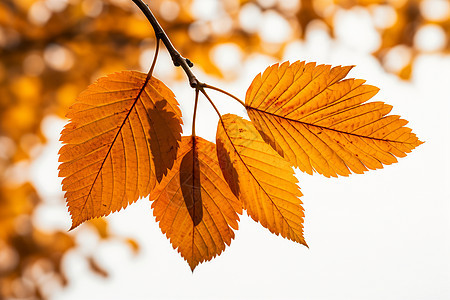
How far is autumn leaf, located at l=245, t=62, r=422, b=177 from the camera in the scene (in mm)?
460

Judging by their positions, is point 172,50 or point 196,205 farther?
point 196,205

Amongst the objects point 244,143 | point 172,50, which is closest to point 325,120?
point 244,143

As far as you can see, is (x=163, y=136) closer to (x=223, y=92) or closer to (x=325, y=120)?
(x=223, y=92)

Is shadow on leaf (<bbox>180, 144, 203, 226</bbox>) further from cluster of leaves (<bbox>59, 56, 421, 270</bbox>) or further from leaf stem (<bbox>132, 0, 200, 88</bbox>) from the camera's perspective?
leaf stem (<bbox>132, 0, 200, 88</bbox>)

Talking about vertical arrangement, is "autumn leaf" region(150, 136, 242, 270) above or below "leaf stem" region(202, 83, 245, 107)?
below

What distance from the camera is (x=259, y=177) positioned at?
1.56ft

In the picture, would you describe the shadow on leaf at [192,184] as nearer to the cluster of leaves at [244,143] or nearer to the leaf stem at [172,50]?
the cluster of leaves at [244,143]

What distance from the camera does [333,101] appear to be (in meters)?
0.47

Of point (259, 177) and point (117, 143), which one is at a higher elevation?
point (117, 143)

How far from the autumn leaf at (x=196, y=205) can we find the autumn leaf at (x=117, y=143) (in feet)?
0.08

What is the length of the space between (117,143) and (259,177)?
18 cm

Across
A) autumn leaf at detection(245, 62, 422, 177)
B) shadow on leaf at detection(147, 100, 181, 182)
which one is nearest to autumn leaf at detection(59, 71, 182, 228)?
shadow on leaf at detection(147, 100, 181, 182)

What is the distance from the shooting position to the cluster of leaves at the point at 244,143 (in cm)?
46

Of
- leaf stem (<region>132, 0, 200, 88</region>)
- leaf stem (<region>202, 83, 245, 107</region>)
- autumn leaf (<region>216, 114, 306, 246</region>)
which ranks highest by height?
leaf stem (<region>132, 0, 200, 88</region>)
